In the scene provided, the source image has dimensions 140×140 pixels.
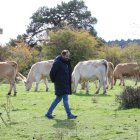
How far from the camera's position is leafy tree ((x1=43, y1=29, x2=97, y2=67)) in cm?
6141

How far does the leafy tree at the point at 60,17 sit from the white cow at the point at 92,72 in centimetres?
6293

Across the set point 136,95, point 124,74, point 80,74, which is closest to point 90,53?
point 124,74

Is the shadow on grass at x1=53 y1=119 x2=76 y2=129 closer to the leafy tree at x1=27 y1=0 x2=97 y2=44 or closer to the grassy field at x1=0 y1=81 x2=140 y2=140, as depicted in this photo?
the grassy field at x1=0 y1=81 x2=140 y2=140

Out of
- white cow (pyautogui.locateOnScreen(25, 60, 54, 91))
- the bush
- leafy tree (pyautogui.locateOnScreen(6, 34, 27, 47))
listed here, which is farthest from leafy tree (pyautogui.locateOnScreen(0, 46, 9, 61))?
the bush

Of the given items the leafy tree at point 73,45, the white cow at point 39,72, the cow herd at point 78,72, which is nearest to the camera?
the cow herd at point 78,72

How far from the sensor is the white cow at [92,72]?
2520 cm

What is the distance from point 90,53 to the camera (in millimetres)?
63344

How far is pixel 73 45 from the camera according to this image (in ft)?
204

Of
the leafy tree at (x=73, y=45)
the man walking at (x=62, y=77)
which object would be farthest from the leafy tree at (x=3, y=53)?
the man walking at (x=62, y=77)

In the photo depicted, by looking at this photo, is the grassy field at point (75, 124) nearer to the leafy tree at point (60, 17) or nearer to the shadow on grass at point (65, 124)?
the shadow on grass at point (65, 124)

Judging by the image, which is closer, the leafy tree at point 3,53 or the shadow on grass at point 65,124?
the shadow on grass at point 65,124

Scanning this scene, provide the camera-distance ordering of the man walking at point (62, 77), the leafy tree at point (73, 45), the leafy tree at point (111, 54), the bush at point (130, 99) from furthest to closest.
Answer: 1. the leafy tree at point (111, 54)
2. the leafy tree at point (73, 45)
3. the bush at point (130, 99)
4. the man walking at point (62, 77)

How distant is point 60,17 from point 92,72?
6664 cm

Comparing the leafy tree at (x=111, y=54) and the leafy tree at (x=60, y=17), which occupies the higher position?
the leafy tree at (x=60, y=17)
